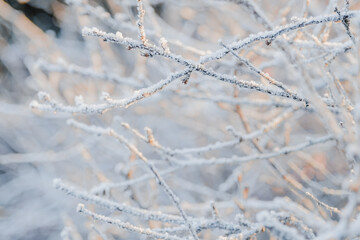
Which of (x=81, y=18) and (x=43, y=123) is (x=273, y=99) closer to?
(x=81, y=18)

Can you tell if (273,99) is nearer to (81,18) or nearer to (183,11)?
(81,18)

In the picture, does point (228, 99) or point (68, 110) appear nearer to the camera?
point (68, 110)

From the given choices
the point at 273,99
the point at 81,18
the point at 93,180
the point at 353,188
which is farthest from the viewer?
the point at 93,180

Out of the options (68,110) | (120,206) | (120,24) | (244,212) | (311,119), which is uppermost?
(311,119)

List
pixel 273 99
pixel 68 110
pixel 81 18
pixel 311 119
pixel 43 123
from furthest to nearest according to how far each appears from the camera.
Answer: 1. pixel 311 119
2. pixel 43 123
3. pixel 81 18
4. pixel 273 99
5. pixel 68 110

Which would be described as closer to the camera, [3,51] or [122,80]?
[122,80]

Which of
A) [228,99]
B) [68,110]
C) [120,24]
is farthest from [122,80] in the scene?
[68,110]

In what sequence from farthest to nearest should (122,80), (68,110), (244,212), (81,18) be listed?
(81,18)
(122,80)
(244,212)
(68,110)

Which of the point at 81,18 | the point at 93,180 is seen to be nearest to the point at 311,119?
the point at 93,180

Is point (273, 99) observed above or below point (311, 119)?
below
